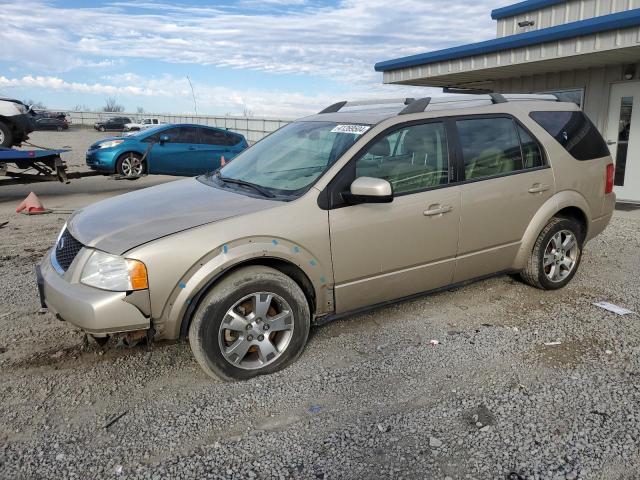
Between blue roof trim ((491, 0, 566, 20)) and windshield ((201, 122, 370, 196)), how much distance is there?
10268 mm

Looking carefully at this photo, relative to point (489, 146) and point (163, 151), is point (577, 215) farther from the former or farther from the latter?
point (163, 151)

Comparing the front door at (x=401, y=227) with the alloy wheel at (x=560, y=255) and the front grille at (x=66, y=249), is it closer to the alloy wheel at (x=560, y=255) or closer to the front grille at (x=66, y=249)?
the alloy wheel at (x=560, y=255)

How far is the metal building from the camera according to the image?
8.56m

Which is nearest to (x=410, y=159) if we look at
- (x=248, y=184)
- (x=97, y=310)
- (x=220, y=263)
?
(x=248, y=184)

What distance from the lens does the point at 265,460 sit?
2779 mm

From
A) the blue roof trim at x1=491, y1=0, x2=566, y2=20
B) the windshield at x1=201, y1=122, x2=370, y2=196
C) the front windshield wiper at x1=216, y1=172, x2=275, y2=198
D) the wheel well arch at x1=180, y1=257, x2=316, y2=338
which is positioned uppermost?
the blue roof trim at x1=491, y1=0, x2=566, y2=20

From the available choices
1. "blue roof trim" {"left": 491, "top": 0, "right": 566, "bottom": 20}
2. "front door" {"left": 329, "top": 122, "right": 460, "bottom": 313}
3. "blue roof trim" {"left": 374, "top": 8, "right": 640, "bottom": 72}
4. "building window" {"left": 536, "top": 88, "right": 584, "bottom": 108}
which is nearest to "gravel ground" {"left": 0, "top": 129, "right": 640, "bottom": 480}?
"front door" {"left": 329, "top": 122, "right": 460, "bottom": 313}

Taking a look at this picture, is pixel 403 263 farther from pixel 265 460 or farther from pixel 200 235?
pixel 265 460

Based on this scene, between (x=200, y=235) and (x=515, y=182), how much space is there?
2.77 m

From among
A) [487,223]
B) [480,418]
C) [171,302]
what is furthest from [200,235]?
[487,223]

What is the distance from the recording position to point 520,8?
43.0ft

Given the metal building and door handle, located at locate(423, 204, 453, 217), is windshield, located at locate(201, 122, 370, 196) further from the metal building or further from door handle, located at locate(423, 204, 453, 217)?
the metal building

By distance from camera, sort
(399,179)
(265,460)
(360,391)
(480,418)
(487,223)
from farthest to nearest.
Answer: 1. (487,223)
2. (399,179)
3. (360,391)
4. (480,418)
5. (265,460)

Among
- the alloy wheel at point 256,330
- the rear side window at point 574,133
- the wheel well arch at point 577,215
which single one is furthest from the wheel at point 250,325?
the rear side window at point 574,133
